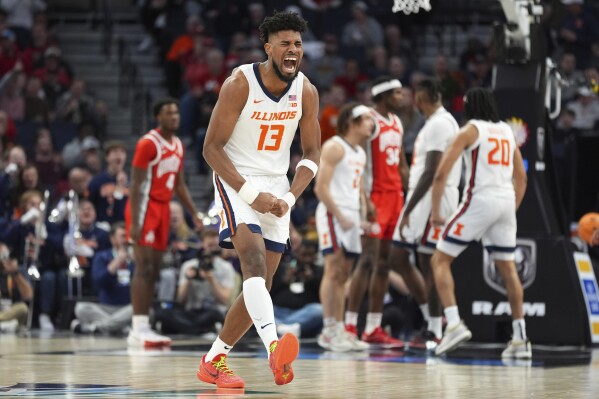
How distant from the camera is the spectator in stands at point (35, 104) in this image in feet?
66.2

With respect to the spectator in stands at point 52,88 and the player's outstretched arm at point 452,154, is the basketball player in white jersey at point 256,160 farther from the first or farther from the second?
the spectator in stands at point 52,88

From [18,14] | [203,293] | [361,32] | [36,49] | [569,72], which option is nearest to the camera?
[203,293]

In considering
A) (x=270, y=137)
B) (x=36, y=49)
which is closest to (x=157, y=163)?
(x=270, y=137)

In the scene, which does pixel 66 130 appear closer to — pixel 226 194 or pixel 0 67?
pixel 0 67

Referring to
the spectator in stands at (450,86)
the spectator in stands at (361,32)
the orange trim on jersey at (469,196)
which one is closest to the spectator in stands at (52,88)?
the spectator in stands at (361,32)

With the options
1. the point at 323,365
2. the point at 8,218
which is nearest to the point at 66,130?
the point at 8,218

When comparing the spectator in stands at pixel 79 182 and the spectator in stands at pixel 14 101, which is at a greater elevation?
the spectator in stands at pixel 14 101

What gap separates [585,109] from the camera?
64.6 ft

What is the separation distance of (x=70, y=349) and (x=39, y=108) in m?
9.19

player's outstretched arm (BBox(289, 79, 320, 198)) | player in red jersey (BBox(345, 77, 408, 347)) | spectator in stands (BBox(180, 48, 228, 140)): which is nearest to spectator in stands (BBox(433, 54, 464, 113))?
spectator in stands (BBox(180, 48, 228, 140))

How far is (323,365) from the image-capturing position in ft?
31.4

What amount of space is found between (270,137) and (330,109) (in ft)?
37.3

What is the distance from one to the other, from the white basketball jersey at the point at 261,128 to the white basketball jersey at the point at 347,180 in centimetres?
412

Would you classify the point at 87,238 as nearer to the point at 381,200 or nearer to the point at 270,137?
the point at 381,200
